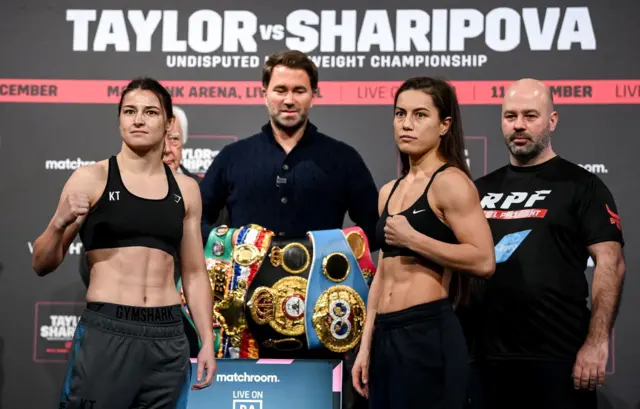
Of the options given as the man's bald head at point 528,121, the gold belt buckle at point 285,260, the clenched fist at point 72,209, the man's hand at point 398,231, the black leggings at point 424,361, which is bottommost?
the black leggings at point 424,361

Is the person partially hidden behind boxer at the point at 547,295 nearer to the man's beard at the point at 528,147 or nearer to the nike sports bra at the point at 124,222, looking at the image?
the man's beard at the point at 528,147

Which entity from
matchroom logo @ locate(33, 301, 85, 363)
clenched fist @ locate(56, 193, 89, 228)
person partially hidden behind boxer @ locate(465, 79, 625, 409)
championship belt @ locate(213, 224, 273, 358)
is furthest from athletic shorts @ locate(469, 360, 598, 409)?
matchroom logo @ locate(33, 301, 85, 363)

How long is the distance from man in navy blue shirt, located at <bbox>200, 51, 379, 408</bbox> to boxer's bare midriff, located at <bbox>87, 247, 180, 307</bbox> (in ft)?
2.73

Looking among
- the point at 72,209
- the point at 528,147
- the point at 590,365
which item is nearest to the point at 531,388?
the point at 590,365

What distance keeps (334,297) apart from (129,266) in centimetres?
92

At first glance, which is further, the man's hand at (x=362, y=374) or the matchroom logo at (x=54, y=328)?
the matchroom logo at (x=54, y=328)

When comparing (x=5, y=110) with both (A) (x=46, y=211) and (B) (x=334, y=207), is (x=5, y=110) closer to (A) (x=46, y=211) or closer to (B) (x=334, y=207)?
(A) (x=46, y=211)

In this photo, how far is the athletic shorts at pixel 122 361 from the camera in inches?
104

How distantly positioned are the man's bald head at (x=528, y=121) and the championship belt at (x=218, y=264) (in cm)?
117

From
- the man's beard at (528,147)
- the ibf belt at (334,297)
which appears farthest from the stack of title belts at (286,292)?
the man's beard at (528,147)

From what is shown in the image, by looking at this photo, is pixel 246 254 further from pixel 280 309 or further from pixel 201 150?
pixel 201 150

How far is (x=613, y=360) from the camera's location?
4.48 metres

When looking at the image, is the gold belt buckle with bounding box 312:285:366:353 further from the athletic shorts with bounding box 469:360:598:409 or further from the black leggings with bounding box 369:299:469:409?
the black leggings with bounding box 369:299:469:409

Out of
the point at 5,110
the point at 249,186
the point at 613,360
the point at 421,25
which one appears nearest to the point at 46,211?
the point at 5,110
